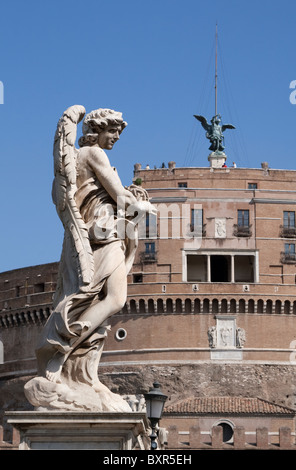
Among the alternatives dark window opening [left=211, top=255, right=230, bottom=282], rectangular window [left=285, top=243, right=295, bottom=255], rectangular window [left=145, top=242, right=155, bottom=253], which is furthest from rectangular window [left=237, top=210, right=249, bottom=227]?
rectangular window [left=145, top=242, right=155, bottom=253]

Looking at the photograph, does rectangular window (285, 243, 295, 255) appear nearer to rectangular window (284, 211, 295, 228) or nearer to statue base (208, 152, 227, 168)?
rectangular window (284, 211, 295, 228)

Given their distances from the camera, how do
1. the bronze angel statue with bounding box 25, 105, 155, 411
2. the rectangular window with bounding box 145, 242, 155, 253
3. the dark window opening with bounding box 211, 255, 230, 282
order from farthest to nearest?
the dark window opening with bounding box 211, 255, 230, 282 → the rectangular window with bounding box 145, 242, 155, 253 → the bronze angel statue with bounding box 25, 105, 155, 411

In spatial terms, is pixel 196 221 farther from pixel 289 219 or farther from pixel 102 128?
pixel 102 128

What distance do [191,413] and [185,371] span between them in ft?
9.26

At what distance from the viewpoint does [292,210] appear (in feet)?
186

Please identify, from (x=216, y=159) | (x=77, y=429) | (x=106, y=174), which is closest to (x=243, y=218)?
(x=216, y=159)

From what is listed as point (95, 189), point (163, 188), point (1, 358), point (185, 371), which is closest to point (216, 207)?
point (163, 188)

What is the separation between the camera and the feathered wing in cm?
626

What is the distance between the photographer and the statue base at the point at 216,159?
62469 mm

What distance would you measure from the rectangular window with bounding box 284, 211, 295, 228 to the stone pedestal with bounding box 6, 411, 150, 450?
A: 5081 centimetres

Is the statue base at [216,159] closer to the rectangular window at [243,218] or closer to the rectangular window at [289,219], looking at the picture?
the rectangular window at [243,218]

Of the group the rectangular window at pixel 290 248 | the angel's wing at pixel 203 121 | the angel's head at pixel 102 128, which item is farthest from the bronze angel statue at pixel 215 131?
the angel's head at pixel 102 128

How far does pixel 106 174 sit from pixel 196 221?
49822 mm
